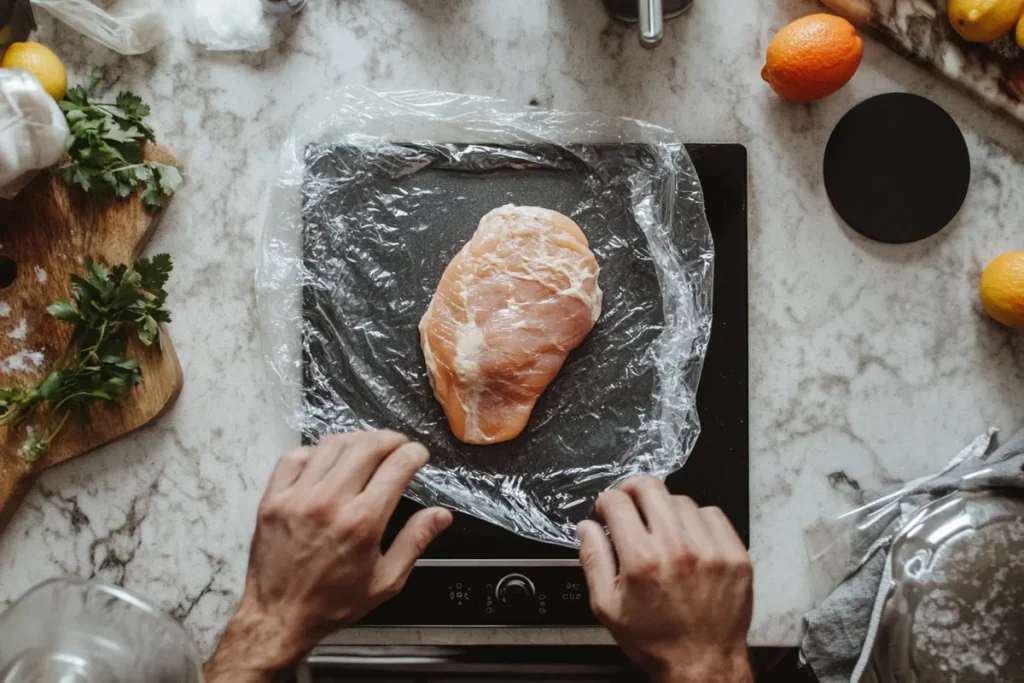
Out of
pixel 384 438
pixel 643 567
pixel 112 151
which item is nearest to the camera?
pixel 643 567

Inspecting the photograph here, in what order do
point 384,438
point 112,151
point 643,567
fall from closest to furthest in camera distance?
point 643,567
point 384,438
point 112,151

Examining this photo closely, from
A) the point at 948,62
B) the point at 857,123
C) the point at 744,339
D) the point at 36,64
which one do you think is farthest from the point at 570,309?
the point at 36,64

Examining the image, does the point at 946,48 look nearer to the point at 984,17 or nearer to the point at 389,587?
the point at 984,17

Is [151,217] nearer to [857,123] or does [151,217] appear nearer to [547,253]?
[547,253]

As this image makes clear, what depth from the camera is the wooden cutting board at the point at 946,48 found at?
1.06m

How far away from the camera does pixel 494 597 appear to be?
1037 mm

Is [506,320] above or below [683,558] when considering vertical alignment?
above

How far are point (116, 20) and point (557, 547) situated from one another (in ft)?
2.97

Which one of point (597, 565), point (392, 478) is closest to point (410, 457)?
point (392, 478)

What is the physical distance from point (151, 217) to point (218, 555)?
0.46 m

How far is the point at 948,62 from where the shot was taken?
107 cm

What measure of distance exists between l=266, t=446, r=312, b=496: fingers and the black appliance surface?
183mm

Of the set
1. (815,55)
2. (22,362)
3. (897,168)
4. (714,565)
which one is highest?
(815,55)

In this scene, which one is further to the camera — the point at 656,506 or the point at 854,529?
the point at 854,529
